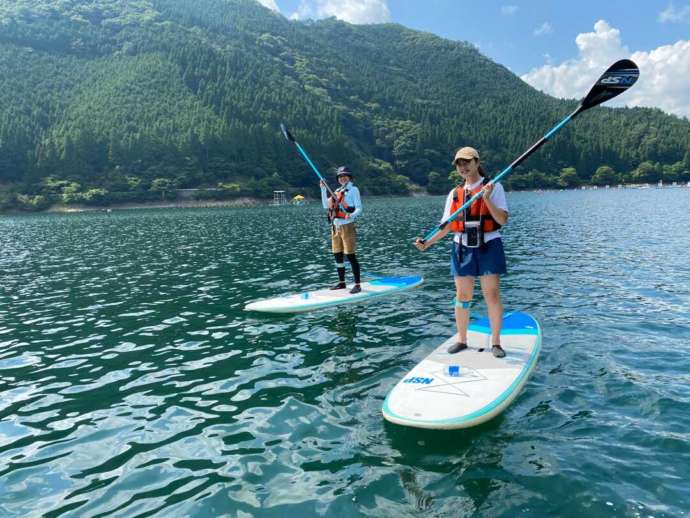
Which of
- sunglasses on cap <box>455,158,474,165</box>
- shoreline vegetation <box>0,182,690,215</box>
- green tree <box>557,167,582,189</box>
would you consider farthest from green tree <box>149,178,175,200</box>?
green tree <box>557,167,582,189</box>

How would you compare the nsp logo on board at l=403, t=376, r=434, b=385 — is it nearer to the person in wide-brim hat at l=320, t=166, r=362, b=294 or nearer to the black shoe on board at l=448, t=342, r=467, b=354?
the black shoe on board at l=448, t=342, r=467, b=354

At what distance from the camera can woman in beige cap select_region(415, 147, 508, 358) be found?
757 centimetres

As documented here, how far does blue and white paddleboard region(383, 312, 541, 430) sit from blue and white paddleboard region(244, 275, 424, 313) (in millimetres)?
5092

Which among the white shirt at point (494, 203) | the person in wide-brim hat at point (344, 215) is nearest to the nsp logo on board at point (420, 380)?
the white shirt at point (494, 203)

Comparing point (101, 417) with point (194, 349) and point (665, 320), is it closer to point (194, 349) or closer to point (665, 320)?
point (194, 349)

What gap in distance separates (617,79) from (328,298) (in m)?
8.81

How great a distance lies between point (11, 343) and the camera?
36.1ft

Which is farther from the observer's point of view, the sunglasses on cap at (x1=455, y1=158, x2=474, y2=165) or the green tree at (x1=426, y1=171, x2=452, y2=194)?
the green tree at (x1=426, y1=171, x2=452, y2=194)

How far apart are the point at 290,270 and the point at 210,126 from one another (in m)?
141

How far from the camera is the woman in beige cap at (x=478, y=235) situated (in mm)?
7570

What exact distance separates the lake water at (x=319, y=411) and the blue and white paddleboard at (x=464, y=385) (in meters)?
0.28

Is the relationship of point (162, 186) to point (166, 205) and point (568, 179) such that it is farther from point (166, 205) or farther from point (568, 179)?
point (568, 179)

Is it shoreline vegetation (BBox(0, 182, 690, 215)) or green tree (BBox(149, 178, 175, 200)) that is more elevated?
green tree (BBox(149, 178, 175, 200))

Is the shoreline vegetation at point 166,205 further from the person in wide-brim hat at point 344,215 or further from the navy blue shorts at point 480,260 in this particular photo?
the navy blue shorts at point 480,260
